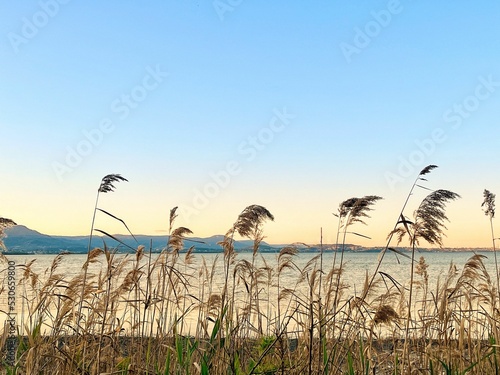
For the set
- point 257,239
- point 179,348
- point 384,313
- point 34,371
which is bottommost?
point 34,371

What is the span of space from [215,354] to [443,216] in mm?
2391

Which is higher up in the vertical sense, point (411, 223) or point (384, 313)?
point (411, 223)

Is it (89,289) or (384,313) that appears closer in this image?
(384,313)

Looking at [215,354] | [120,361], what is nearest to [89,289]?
[120,361]

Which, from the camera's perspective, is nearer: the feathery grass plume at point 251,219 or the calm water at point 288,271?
the feathery grass plume at point 251,219

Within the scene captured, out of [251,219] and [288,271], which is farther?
[288,271]

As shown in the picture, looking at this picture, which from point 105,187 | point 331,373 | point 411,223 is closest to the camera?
point 411,223

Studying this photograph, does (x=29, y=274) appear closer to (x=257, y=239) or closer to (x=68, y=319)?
(x=68, y=319)

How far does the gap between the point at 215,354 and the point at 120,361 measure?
0.85m

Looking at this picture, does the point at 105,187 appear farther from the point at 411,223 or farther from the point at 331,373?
the point at 331,373

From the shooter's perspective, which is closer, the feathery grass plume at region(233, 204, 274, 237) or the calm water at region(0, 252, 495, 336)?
the feathery grass plume at region(233, 204, 274, 237)

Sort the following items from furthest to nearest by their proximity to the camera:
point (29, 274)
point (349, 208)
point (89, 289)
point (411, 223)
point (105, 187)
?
point (29, 274) → point (89, 289) → point (349, 208) → point (105, 187) → point (411, 223)

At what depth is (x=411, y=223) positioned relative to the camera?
385 centimetres

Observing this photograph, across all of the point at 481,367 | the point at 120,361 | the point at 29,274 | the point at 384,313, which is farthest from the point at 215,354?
the point at 29,274
